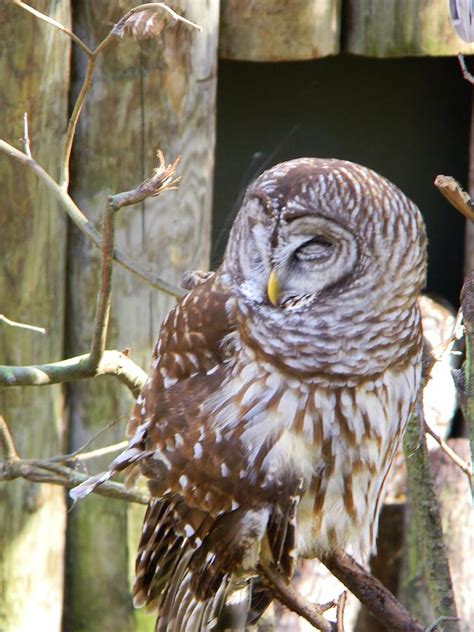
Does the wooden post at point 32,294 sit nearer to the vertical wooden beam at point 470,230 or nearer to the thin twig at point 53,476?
the thin twig at point 53,476

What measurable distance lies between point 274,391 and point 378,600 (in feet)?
1.69

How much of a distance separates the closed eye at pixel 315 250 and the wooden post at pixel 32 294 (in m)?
1.59

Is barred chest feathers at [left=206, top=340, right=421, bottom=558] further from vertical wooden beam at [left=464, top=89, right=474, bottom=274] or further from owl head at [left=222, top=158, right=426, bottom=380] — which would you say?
vertical wooden beam at [left=464, top=89, right=474, bottom=274]

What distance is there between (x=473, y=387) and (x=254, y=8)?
229 centimetres

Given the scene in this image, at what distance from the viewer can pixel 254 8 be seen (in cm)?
413

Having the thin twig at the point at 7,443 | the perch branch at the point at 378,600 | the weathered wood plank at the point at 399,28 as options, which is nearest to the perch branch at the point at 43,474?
the thin twig at the point at 7,443

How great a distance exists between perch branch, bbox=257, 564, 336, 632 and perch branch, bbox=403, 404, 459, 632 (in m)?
0.42

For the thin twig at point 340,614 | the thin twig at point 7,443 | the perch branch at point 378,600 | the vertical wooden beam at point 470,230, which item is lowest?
the perch branch at point 378,600

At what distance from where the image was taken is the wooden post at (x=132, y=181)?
389 cm

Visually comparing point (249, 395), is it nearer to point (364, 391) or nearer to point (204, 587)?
point (364, 391)

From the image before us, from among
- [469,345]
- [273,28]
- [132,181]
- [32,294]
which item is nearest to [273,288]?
[469,345]

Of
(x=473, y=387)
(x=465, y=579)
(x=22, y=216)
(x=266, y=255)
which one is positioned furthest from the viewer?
(x=465, y=579)

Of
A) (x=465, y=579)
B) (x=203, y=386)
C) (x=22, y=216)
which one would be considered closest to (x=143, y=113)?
(x=22, y=216)

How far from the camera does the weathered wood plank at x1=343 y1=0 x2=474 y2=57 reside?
4.27 meters
